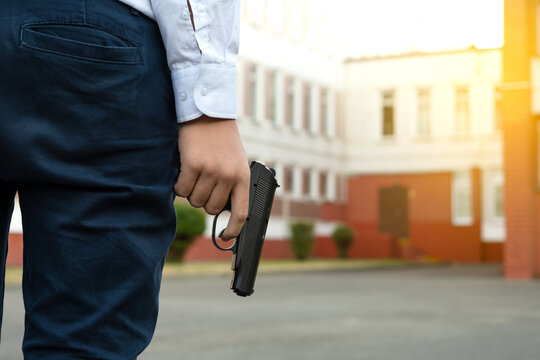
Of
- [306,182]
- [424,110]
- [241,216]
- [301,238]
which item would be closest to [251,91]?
[306,182]

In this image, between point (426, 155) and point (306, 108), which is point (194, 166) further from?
point (426, 155)

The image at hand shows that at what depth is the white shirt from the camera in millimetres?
1926

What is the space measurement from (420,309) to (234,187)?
10322 millimetres

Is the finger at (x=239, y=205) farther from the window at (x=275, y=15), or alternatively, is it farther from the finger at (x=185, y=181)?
the window at (x=275, y=15)

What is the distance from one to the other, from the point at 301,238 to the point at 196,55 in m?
32.6

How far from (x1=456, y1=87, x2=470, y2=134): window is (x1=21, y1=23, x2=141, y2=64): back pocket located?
1734 inches

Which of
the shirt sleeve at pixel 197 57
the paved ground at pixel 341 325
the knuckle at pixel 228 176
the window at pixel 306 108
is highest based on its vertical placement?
the window at pixel 306 108

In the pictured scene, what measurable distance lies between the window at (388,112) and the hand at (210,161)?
45.5 meters

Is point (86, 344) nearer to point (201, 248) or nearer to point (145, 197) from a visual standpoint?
point (145, 197)

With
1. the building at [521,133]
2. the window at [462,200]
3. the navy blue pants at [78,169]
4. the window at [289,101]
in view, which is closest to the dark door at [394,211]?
the window at [462,200]

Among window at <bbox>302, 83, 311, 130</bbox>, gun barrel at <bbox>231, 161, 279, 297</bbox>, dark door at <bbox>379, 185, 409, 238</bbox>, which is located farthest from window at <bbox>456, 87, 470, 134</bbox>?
gun barrel at <bbox>231, 161, 279, 297</bbox>

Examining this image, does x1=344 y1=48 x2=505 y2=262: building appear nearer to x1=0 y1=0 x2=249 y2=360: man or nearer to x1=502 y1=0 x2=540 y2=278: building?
x1=502 y1=0 x2=540 y2=278: building

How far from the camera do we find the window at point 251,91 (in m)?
38.4

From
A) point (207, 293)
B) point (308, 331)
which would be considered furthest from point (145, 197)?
point (207, 293)
